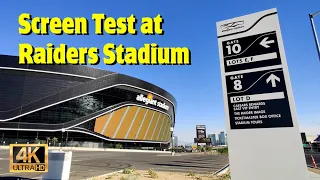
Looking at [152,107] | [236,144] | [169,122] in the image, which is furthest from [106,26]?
[169,122]

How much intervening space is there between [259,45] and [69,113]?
68984mm

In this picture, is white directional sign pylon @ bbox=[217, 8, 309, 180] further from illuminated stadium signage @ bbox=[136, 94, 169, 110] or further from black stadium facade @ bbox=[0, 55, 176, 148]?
illuminated stadium signage @ bbox=[136, 94, 169, 110]

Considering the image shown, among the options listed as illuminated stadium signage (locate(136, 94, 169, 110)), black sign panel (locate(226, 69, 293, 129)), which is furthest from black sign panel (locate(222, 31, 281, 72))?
illuminated stadium signage (locate(136, 94, 169, 110))

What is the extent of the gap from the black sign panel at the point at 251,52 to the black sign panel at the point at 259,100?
303mm

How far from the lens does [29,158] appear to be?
8.66m

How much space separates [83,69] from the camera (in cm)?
7306

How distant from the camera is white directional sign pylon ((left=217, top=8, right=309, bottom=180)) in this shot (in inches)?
247

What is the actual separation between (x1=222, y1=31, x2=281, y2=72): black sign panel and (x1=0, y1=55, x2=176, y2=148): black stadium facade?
62326 mm

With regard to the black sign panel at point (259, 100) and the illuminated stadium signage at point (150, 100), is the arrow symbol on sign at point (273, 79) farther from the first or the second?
the illuminated stadium signage at point (150, 100)

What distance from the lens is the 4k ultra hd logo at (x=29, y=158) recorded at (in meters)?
8.56

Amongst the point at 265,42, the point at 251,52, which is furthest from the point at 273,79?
the point at 265,42

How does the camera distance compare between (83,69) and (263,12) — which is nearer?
(263,12)

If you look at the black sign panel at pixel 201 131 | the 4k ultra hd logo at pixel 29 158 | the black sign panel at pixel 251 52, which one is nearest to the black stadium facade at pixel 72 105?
the black sign panel at pixel 201 131

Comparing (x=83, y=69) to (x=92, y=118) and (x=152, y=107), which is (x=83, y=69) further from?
(x=152, y=107)
